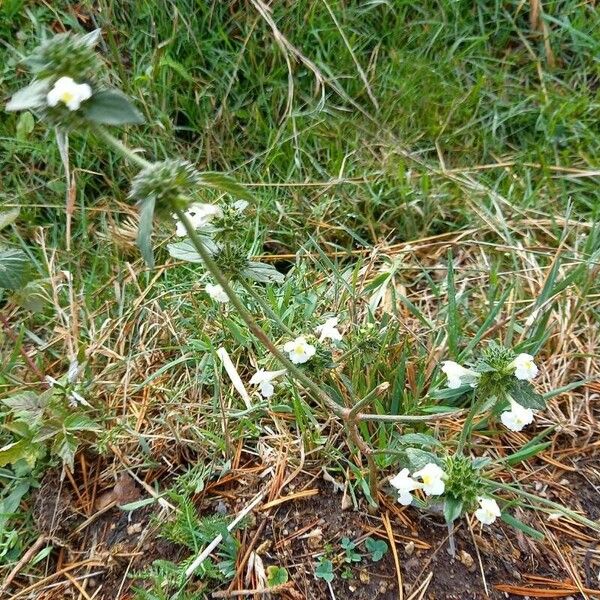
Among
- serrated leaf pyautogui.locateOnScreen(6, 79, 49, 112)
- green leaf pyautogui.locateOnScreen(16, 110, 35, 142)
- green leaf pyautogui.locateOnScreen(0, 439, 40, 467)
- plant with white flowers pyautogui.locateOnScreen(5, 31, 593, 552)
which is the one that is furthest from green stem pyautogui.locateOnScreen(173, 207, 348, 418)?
green leaf pyautogui.locateOnScreen(16, 110, 35, 142)

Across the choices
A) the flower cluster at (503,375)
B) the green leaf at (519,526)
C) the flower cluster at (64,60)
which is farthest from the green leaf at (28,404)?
the green leaf at (519,526)

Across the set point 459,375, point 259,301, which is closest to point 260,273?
point 259,301

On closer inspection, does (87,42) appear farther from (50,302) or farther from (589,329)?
(589,329)

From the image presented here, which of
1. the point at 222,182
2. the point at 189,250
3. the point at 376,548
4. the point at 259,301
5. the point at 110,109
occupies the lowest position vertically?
the point at 376,548

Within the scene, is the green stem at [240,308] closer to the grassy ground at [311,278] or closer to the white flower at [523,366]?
the grassy ground at [311,278]

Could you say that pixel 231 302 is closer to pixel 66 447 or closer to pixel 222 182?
pixel 222 182

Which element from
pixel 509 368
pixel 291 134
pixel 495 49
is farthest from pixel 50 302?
pixel 495 49
